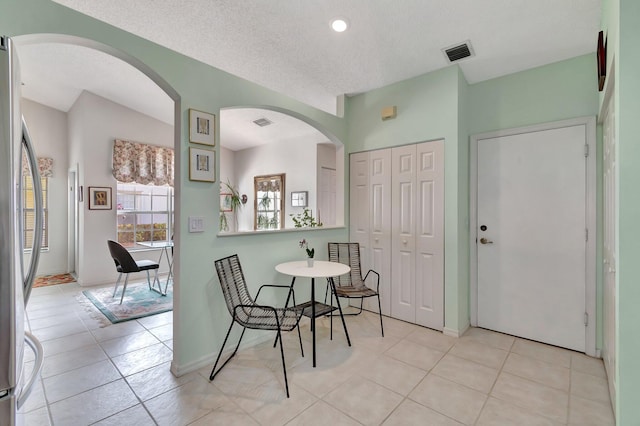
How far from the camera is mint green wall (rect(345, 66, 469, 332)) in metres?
2.97

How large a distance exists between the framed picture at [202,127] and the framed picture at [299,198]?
348 centimetres

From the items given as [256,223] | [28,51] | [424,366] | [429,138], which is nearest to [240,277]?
[424,366]

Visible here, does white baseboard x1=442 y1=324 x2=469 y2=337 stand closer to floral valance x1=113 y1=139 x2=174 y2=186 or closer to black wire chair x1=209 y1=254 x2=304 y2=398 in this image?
black wire chair x1=209 y1=254 x2=304 y2=398

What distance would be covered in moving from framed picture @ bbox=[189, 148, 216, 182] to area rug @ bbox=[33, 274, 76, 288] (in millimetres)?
4643

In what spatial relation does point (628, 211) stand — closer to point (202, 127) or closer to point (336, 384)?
point (336, 384)

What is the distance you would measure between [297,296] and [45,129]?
5946 millimetres

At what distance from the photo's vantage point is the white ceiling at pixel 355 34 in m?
2.29

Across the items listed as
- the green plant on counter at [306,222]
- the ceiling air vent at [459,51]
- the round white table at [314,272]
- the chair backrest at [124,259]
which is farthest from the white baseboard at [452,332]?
the chair backrest at [124,259]

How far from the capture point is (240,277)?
2.57 metres

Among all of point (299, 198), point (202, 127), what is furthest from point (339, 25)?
point (299, 198)

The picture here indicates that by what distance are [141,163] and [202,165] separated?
13.6ft

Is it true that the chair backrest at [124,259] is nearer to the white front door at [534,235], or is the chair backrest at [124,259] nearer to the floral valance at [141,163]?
the floral valance at [141,163]

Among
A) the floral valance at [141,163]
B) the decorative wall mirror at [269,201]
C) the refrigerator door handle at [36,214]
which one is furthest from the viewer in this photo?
the decorative wall mirror at [269,201]

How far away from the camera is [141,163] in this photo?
565 centimetres
